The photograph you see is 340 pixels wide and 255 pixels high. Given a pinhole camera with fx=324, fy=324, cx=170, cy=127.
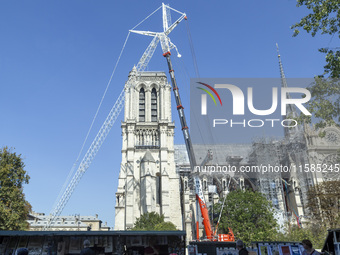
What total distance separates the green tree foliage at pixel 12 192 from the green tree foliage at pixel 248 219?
27.6 m

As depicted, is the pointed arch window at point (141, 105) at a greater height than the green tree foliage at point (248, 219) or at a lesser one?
greater

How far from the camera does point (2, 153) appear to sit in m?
34.1

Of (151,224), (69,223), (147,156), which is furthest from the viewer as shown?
(69,223)

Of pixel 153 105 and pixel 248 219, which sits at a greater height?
pixel 153 105

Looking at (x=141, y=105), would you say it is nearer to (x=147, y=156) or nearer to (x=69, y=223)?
A: (x=147, y=156)

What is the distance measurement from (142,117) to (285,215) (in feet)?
Result: 130

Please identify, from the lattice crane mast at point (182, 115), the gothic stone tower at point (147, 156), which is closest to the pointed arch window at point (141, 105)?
the gothic stone tower at point (147, 156)

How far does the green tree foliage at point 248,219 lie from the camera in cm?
4444

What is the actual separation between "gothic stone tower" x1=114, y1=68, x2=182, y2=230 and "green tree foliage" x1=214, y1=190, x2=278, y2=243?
20.4m

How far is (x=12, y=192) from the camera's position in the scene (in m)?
32.5

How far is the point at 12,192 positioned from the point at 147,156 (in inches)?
1580

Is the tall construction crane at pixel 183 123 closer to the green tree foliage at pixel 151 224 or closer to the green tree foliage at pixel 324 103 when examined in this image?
the green tree foliage at pixel 151 224

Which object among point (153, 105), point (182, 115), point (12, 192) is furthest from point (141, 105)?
point (12, 192)

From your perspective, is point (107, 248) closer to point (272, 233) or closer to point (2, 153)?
point (2, 153)
